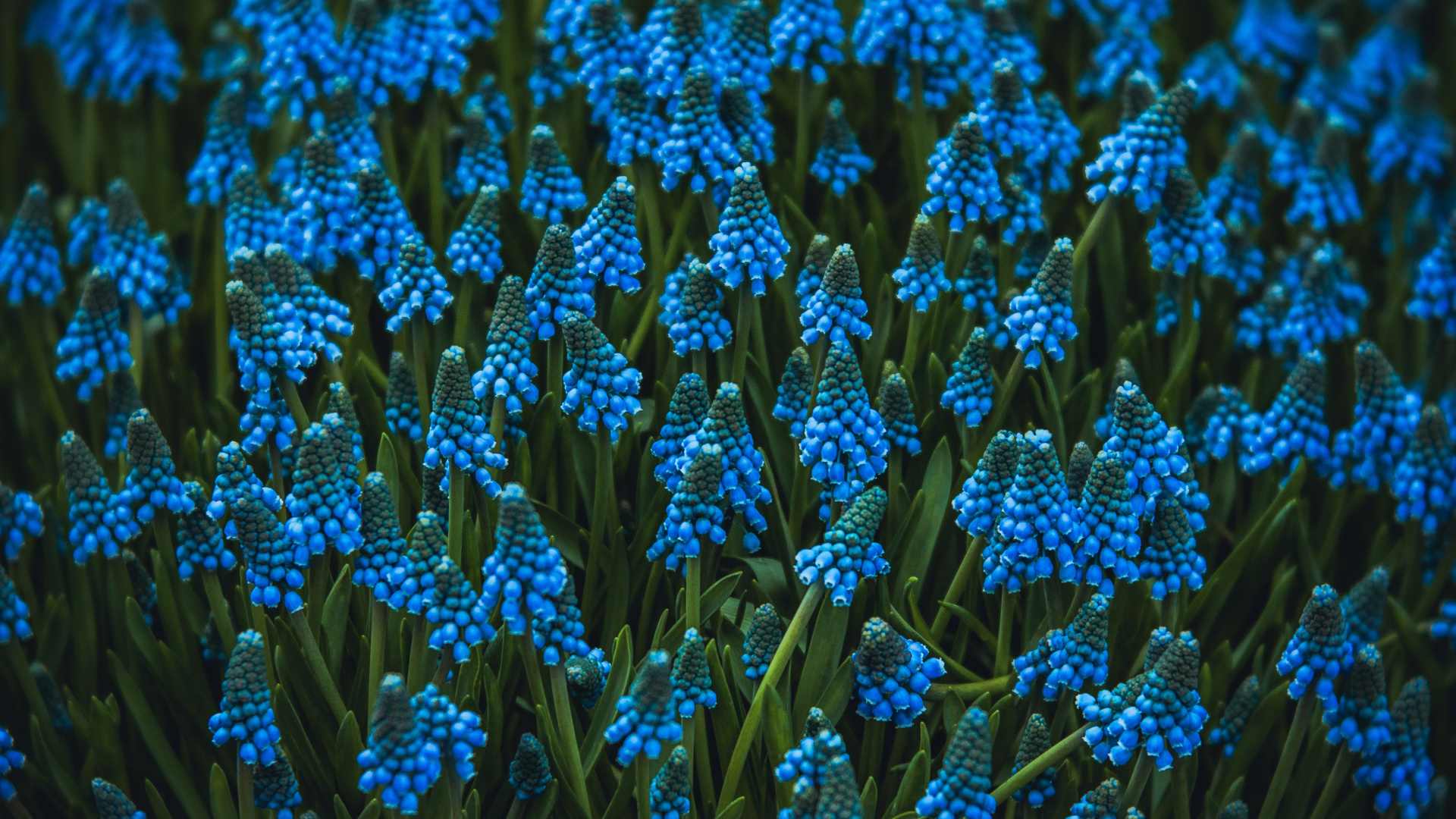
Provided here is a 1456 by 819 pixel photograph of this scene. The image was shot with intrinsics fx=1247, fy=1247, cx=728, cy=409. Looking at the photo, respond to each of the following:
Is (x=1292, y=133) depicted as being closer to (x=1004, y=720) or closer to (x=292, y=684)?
(x=1004, y=720)

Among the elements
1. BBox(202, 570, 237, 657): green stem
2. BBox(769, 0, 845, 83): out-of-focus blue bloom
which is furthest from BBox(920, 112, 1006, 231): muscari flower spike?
BBox(202, 570, 237, 657): green stem

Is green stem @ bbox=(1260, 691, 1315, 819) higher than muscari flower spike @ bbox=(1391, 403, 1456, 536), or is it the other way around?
muscari flower spike @ bbox=(1391, 403, 1456, 536)

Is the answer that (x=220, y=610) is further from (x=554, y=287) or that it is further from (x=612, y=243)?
(x=612, y=243)

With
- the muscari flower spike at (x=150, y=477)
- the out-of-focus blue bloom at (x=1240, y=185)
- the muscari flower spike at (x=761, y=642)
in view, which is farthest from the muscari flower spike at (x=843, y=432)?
the out-of-focus blue bloom at (x=1240, y=185)

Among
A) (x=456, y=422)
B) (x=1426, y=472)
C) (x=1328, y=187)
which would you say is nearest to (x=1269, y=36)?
(x=1328, y=187)

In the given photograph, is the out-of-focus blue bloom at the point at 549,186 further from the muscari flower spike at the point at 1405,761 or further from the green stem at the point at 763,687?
the muscari flower spike at the point at 1405,761

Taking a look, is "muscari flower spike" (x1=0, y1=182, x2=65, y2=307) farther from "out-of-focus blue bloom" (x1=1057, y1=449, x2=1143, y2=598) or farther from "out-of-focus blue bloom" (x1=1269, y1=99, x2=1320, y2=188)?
"out-of-focus blue bloom" (x1=1269, y1=99, x2=1320, y2=188)
